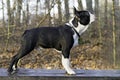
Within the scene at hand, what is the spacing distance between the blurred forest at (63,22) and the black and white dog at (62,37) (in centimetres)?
500

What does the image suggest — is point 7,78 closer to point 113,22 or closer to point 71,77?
point 71,77

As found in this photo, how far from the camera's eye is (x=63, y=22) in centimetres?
1448

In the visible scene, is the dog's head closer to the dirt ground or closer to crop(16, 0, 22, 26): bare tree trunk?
the dirt ground

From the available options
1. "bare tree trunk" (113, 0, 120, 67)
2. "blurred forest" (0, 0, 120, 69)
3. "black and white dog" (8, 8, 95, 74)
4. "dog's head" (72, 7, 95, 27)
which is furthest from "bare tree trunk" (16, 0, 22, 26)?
"dog's head" (72, 7, 95, 27)

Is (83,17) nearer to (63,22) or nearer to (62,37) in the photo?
(62,37)

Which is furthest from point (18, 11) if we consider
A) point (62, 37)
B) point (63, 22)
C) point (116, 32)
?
point (62, 37)

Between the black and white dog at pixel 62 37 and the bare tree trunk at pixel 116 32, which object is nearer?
the black and white dog at pixel 62 37

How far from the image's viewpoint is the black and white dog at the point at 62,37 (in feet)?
16.0

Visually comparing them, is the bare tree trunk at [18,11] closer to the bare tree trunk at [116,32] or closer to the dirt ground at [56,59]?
the dirt ground at [56,59]

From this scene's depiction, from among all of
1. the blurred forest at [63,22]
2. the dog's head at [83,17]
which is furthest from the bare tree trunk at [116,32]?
the dog's head at [83,17]

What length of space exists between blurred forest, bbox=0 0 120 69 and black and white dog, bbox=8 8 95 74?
197 inches

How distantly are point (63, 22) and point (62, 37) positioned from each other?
31.5 feet

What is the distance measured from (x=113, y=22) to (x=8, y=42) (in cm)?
511

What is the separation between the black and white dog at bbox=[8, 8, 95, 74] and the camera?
191 inches
